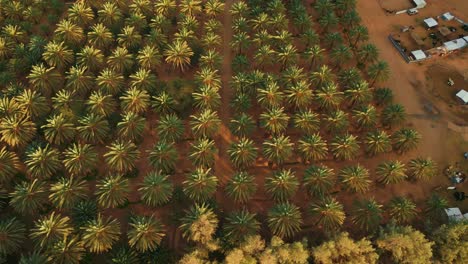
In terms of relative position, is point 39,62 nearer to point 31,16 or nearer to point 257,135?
point 31,16

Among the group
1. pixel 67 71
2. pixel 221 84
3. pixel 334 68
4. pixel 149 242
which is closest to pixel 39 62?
pixel 67 71

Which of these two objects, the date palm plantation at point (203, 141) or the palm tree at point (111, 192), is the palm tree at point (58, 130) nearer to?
the date palm plantation at point (203, 141)

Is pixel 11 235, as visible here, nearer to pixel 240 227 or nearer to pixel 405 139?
pixel 240 227

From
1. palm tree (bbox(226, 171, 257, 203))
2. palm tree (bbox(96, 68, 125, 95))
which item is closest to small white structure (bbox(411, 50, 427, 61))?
palm tree (bbox(226, 171, 257, 203))

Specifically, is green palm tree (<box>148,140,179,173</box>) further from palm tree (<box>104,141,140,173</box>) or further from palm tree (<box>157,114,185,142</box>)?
palm tree (<box>104,141,140,173</box>)

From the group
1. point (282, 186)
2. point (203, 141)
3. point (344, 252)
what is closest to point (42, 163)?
point (203, 141)

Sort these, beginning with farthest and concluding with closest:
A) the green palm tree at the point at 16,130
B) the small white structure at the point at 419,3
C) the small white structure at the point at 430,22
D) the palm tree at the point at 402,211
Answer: the small white structure at the point at 419,3, the small white structure at the point at 430,22, the green palm tree at the point at 16,130, the palm tree at the point at 402,211

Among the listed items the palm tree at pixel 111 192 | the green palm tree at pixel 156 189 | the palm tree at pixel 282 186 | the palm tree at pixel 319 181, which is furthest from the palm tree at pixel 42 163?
the palm tree at pixel 319 181
